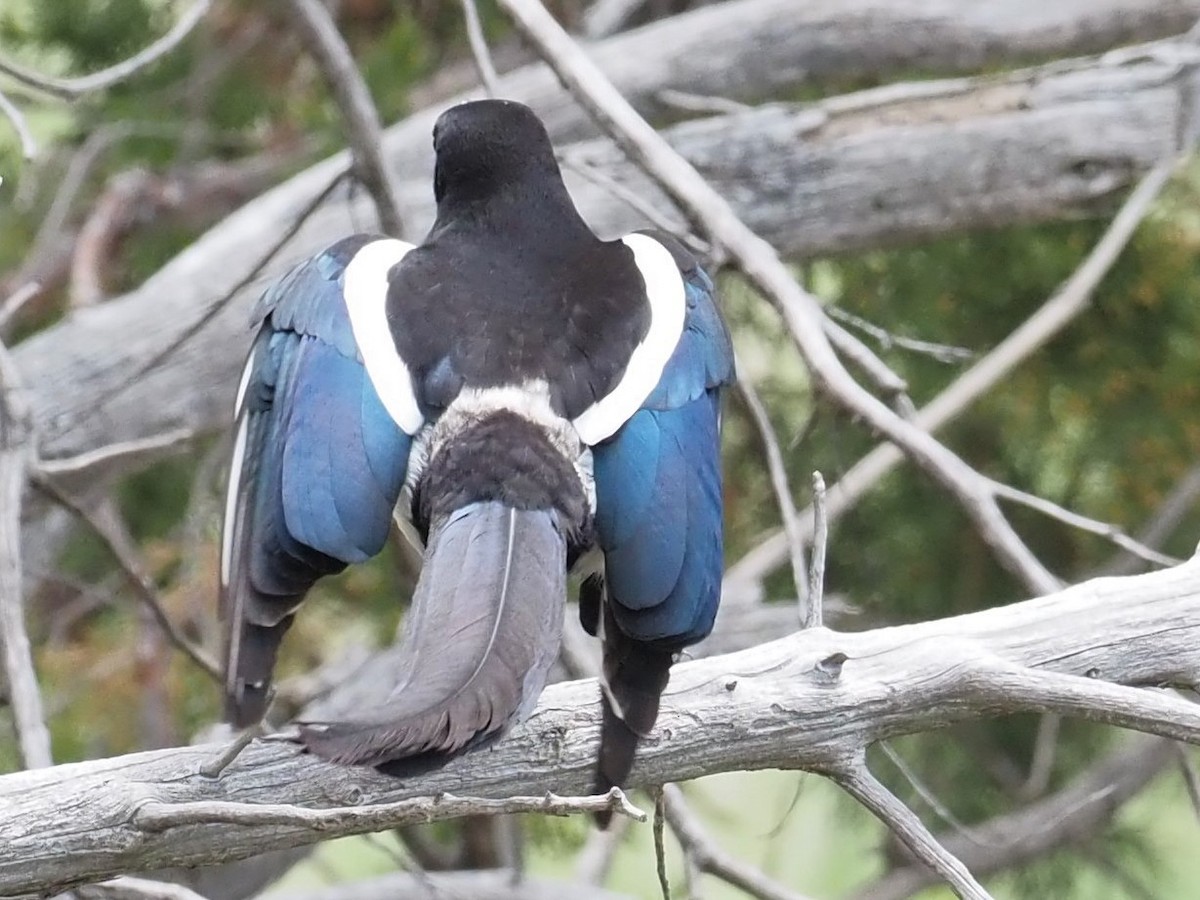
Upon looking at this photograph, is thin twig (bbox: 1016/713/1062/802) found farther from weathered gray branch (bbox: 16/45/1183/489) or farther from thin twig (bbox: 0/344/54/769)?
thin twig (bbox: 0/344/54/769)

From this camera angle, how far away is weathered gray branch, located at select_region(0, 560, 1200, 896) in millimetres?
1437

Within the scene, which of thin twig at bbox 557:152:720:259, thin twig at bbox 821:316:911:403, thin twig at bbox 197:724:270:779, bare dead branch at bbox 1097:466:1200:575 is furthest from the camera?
bare dead branch at bbox 1097:466:1200:575

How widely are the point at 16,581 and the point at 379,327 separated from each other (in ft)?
1.66

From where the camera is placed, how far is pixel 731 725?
150 centimetres

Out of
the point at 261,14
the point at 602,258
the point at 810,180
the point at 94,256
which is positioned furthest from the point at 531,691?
the point at 261,14

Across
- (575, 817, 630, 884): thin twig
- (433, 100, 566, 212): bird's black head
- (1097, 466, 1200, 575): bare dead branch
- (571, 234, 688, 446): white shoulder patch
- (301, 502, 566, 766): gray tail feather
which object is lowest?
(575, 817, 630, 884): thin twig

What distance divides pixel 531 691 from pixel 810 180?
195 cm

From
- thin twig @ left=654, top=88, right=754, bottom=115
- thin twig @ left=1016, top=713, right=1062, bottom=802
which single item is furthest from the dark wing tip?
thin twig @ left=1016, top=713, right=1062, bottom=802

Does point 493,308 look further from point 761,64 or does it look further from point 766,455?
point 761,64

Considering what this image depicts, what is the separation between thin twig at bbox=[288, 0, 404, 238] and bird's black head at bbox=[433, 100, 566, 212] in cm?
39

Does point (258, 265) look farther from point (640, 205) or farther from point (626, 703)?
point (626, 703)

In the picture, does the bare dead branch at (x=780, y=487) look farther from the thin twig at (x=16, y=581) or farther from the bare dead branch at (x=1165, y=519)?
the bare dead branch at (x=1165, y=519)

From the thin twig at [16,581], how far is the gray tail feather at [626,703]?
0.62 m

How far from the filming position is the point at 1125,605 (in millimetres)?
1524
